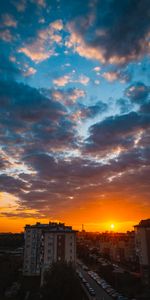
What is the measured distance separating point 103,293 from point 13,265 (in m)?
34.8

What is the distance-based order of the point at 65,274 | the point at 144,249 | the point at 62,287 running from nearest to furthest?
the point at 62,287 < the point at 65,274 < the point at 144,249

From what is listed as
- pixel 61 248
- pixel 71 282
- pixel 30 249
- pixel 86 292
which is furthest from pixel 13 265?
pixel 71 282

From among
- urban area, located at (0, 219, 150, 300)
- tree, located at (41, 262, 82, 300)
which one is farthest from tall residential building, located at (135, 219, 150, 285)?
tree, located at (41, 262, 82, 300)

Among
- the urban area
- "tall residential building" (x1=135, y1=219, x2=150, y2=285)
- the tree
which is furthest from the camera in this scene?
"tall residential building" (x1=135, y1=219, x2=150, y2=285)

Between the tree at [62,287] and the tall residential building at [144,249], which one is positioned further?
the tall residential building at [144,249]

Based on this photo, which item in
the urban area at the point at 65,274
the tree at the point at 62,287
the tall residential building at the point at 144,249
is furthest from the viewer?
the tall residential building at the point at 144,249

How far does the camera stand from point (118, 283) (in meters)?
47.2

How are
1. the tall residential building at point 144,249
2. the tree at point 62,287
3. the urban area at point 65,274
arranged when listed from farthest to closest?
1. the tall residential building at point 144,249
2. the urban area at point 65,274
3. the tree at point 62,287

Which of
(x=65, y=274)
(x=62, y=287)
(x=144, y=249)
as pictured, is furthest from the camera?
(x=144, y=249)

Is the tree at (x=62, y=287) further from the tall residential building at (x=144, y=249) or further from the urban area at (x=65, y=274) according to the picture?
the tall residential building at (x=144, y=249)

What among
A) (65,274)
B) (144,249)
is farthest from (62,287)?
(144,249)

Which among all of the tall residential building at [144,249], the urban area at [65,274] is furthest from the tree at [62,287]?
the tall residential building at [144,249]

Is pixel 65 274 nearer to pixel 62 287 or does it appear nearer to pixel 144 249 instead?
pixel 62 287

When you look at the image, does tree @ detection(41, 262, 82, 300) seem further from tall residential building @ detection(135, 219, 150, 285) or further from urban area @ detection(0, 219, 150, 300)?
tall residential building @ detection(135, 219, 150, 285)
